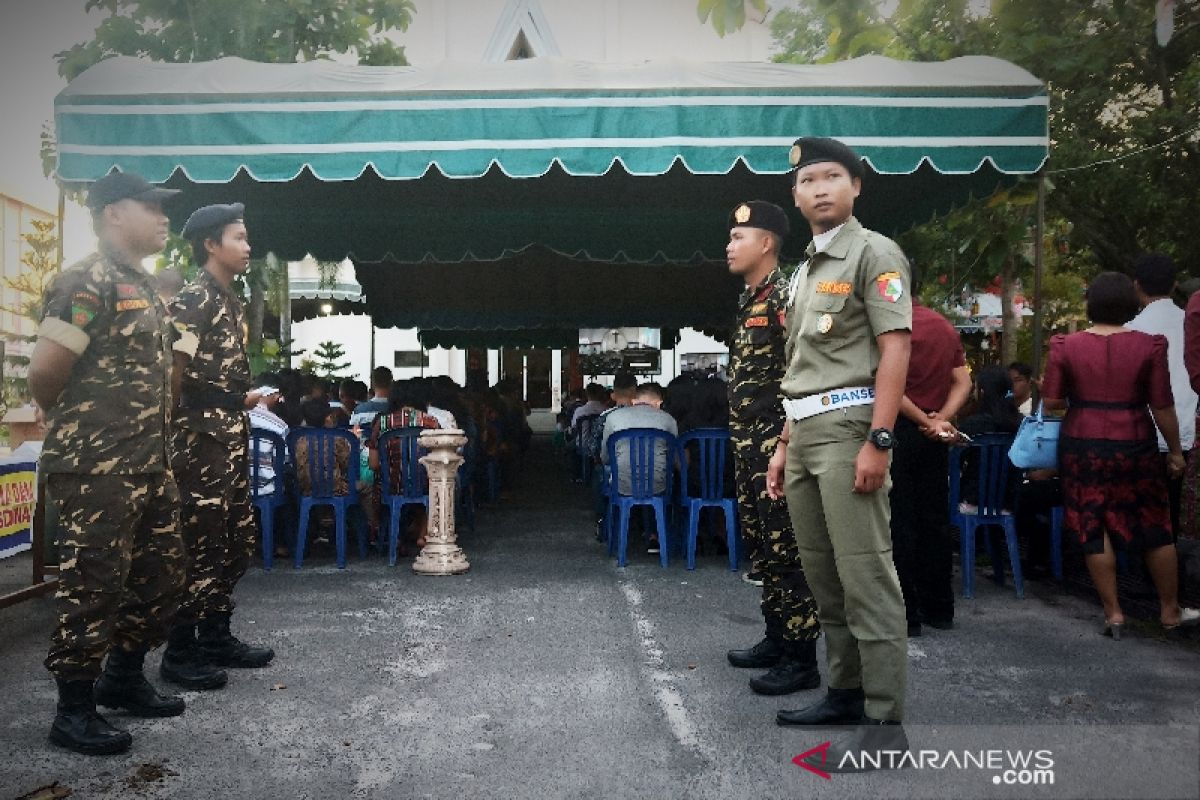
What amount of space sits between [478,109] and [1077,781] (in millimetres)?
4632

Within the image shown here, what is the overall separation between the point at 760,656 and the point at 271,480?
3.95 meters

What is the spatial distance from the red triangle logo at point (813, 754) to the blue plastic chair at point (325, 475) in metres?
4.39

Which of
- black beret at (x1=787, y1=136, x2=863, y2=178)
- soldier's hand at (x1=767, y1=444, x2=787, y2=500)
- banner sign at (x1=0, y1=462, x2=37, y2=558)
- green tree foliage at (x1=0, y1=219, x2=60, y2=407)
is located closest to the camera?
black beret at (x1=787, y1=136, x2=863, y2=178)

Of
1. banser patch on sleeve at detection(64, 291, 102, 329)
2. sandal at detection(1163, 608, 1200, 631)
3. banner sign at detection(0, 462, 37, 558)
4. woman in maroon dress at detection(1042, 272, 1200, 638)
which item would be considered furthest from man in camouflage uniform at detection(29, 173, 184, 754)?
sandal at detection(1163, 608, 1200, 631)

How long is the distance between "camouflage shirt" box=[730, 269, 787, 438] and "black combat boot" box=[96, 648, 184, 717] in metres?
2.65

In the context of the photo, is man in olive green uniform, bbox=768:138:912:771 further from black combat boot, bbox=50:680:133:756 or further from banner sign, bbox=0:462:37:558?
banner sign, bbox=0:462:37:558

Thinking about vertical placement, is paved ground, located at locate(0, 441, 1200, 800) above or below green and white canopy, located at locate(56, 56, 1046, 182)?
below

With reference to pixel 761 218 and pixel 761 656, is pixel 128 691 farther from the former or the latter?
pixel 761 218

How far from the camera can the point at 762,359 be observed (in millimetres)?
4156

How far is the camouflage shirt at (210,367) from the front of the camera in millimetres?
4136

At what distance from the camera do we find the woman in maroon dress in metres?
4.71

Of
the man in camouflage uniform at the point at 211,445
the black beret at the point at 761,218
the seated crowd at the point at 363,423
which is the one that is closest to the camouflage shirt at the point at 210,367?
the man in camouflage uniform at the point at 211,445

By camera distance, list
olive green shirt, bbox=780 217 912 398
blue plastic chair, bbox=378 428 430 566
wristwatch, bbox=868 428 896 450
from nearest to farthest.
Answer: wristwatch, bbox=868 428 896 450, olive green shirt, bbox=780 217 912 398, blue plastic chair, bbox=378 428 430 566

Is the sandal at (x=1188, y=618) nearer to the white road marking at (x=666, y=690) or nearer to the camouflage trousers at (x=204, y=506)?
the white road marking at (x=666, y=690)
